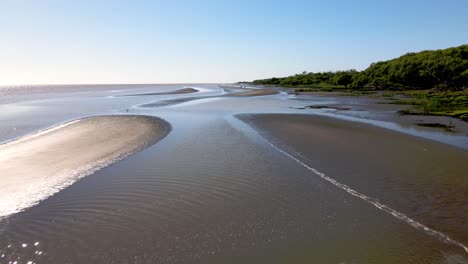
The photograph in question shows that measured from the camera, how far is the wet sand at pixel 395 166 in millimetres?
8445

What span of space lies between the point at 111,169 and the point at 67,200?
3171 mm

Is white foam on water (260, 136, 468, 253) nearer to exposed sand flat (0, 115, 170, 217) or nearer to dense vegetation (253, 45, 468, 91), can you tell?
exposed sand flat (0, 115, 170, 217)

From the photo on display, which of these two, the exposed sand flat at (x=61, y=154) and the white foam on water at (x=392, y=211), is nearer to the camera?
the white foam on water at (x=392, y=211)

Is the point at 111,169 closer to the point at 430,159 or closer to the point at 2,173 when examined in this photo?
the point at 2,173

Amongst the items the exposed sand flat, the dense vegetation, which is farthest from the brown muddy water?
the dense vegetation

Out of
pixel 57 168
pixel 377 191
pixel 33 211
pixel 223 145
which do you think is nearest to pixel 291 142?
pixel 223 145

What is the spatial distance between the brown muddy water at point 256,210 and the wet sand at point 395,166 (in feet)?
0.16

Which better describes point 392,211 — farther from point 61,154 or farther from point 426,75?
point 426,75

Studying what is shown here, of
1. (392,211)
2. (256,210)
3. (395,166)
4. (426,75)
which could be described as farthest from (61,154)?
(426,75)

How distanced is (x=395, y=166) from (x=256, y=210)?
20.9 feet

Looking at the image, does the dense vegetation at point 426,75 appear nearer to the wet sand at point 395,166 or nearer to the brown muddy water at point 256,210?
the wet sand at point 395,166

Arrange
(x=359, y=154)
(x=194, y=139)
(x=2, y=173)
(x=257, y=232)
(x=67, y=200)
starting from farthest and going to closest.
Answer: (x=194, y=139) < (x=359, y=154) < (x=2, y=173) < (x=67, y=200) < (x=257, y=232)

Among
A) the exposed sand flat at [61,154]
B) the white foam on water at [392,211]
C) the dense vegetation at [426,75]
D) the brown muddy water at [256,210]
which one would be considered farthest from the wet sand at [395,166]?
the dense vegetation at [426,75]

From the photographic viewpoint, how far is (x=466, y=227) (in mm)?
7418
